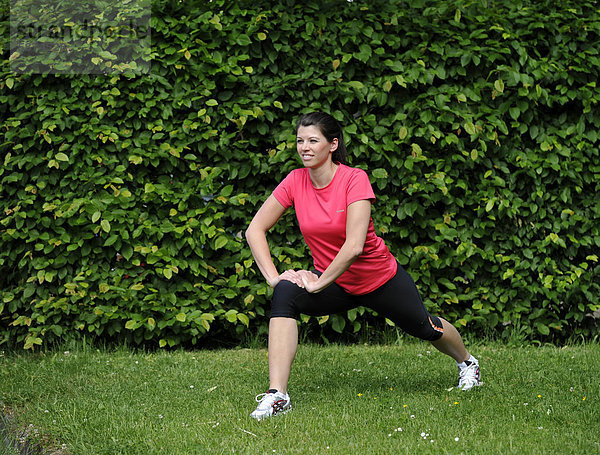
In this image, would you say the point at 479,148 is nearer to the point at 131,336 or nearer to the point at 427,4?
the point at 427,4

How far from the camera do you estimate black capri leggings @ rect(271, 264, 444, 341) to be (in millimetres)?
3934

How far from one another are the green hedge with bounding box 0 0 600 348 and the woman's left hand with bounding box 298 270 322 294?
1.42 meters

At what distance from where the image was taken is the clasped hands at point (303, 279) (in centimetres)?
389

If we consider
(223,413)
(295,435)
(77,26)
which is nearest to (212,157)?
(77,26)

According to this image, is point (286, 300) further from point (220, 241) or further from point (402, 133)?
point (402, 133)

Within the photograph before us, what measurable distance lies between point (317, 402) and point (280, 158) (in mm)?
1949

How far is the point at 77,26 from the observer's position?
5.30 metres

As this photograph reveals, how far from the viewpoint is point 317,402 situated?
407 cm

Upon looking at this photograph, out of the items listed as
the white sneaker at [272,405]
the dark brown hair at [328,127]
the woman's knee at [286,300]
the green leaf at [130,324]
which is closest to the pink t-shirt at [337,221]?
the dark brown hair at [328,127]

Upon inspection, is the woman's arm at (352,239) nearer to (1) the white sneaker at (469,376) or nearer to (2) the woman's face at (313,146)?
(2) the woman's face at (313,146)

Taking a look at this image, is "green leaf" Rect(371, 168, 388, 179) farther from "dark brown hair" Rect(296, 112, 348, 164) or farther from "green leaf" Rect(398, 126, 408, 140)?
"dark brown hair" Rect(296, 112, 348, 164)

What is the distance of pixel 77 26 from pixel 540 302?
4.07 metres

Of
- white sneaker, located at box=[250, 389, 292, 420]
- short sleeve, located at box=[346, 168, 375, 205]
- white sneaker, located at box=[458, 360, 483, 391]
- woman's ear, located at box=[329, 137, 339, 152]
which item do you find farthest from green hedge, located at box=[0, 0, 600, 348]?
white sneaker, located at box=[250, 389, 292, 420]

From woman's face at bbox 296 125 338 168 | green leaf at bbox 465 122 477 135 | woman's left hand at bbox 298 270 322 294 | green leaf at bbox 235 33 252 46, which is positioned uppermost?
green leaf at bbox 235 33 252 46
